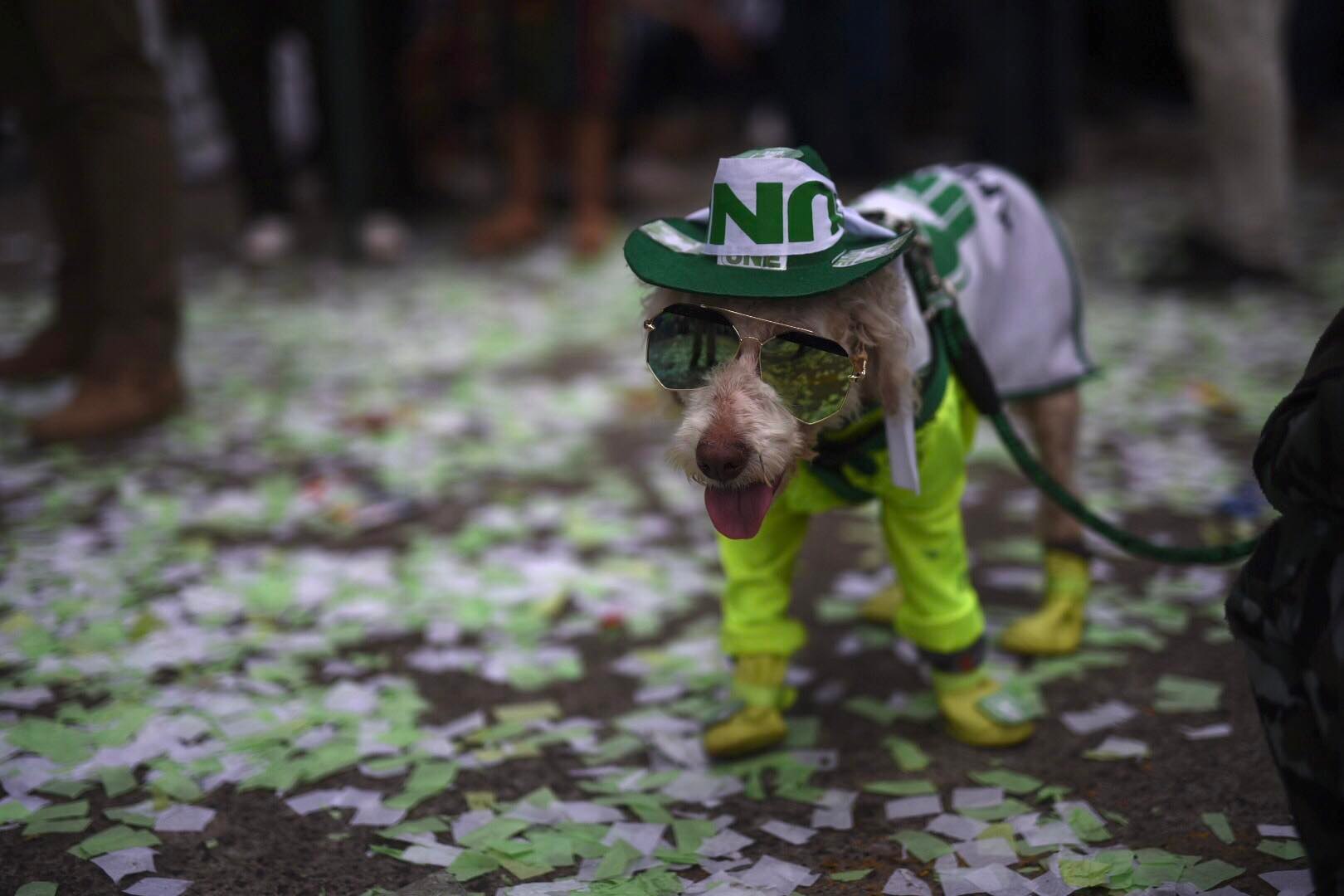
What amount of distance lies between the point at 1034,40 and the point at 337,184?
437 centimetres

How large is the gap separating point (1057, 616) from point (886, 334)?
3.79 ft

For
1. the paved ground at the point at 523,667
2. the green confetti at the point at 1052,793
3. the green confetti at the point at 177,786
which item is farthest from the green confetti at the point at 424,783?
the green confetti at the point at 1052,793

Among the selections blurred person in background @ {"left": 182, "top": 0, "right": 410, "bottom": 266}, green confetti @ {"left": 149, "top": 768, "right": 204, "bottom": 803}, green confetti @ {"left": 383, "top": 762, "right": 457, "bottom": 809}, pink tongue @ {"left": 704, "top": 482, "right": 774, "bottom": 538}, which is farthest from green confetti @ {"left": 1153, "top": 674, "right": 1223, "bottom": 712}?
blurred person in background @ {"left": 182, "top": 0, "right": 410, "bottom": 266}

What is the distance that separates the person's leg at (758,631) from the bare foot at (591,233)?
487 centimetres

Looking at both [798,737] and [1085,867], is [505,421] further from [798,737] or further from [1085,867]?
[1085,867]

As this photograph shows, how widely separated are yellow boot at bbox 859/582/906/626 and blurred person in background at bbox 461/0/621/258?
14.6 ft

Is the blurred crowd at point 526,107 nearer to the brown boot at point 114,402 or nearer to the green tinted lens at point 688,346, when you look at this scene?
the brown boot at point 114,402

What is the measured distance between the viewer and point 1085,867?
200cm

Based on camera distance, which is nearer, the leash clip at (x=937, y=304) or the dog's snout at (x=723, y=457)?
the dog's snout at (x=723, y=457)

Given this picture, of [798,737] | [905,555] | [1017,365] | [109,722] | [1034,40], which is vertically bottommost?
[798,737]

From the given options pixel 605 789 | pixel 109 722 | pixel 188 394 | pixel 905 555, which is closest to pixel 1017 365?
pixel 905 555

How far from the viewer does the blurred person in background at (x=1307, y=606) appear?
56.6 inches

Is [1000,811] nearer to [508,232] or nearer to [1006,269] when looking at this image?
[1006,269]

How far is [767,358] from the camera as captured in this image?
1.95 metres
